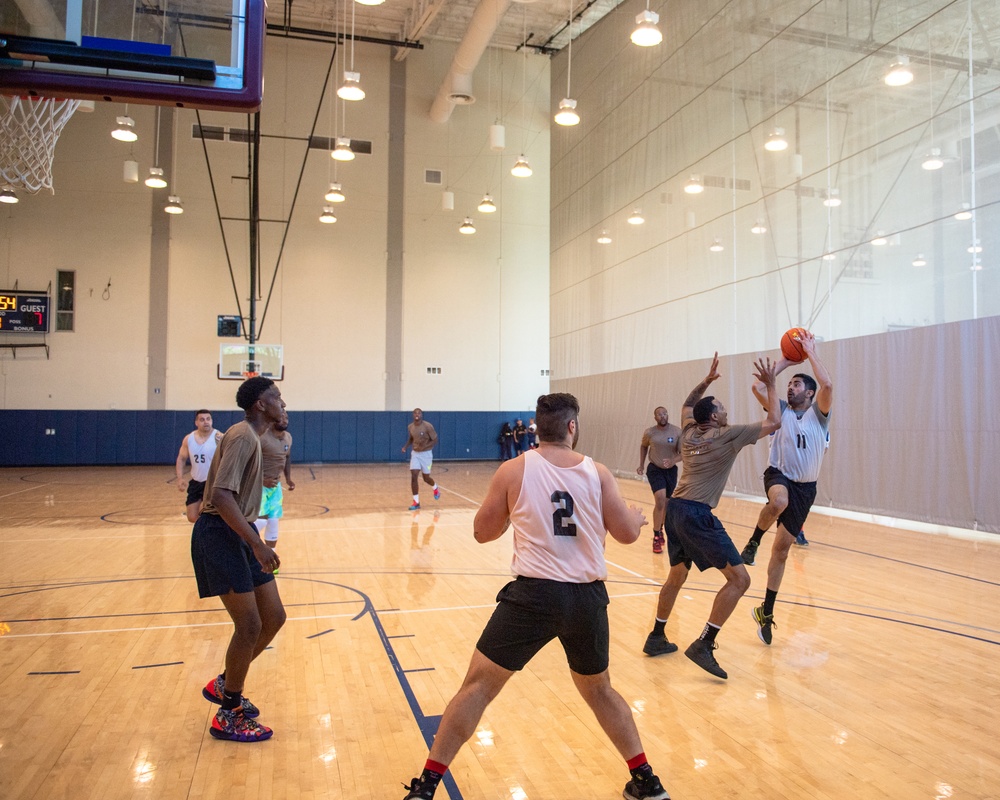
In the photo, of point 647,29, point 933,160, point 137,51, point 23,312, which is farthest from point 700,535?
point 23,312

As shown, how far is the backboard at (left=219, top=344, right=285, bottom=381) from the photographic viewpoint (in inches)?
877

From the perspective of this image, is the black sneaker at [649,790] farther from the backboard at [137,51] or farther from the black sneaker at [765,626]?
the backboard at [137,51]

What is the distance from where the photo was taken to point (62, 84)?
372 centimetres

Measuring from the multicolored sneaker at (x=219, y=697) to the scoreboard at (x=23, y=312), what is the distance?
22.4 metres

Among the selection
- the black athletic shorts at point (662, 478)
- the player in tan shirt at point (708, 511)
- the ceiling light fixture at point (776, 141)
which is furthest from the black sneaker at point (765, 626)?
the ceiling light fixture at point (776, 141)

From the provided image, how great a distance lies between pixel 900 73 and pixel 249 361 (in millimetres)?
17275

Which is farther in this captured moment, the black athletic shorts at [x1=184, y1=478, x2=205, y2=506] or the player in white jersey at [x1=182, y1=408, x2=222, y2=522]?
the player in white jersey at [x1=182, y1=408, x2=222, y2=522]

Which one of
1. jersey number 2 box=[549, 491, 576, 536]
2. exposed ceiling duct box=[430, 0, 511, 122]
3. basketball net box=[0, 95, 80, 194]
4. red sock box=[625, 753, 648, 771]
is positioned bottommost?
red sock box=[625, 753, 648, 771]

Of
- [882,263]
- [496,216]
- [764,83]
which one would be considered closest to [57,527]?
[882,263]

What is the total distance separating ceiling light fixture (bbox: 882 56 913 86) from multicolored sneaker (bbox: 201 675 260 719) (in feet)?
40.6

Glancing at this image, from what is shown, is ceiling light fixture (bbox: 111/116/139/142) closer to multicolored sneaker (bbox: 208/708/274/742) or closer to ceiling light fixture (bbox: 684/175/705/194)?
ceiling light fixture (bbox: 684/175/705/194)

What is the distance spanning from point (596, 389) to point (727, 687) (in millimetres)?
17295

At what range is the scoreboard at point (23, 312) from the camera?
22.6 m

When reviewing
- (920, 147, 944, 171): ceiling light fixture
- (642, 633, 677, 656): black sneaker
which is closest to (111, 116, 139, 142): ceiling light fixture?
(920, 147, 944, 171): ceiling light fixture
